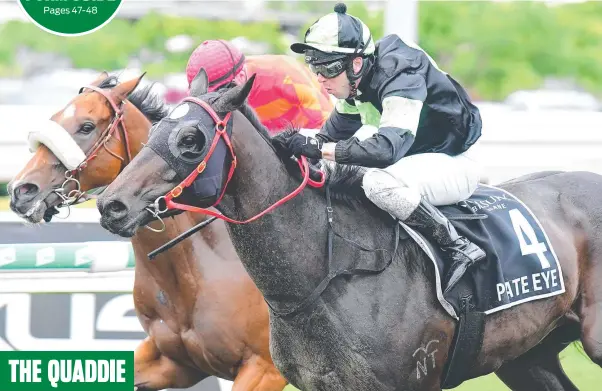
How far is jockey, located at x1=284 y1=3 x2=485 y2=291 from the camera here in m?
3.78

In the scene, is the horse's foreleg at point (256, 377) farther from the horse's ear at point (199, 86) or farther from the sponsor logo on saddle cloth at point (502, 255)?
the horse's ear at point (199, 86)

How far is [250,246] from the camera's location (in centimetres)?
373

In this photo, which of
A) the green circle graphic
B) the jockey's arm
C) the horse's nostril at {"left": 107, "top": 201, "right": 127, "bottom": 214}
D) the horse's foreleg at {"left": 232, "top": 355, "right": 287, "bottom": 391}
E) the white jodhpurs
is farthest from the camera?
the green circle graphic

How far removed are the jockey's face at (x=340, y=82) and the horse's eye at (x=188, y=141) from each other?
715mm

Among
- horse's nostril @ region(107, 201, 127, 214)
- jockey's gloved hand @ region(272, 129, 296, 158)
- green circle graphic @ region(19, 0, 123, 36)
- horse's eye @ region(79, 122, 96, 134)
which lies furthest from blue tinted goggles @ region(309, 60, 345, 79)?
green circle graphic @ region(19, 0, 123, 36)

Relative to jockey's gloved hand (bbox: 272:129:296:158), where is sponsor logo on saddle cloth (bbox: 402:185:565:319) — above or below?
below

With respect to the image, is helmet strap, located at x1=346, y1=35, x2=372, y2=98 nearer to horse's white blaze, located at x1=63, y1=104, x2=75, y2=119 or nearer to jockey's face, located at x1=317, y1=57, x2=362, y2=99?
jockey's face, located at x1=317, y1=57, x2=362, y2=99

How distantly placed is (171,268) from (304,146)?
4.36 ft

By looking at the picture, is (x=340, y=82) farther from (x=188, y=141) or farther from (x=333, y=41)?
(x=188, y=141)

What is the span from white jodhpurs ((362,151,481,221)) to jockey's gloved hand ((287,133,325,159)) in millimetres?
278

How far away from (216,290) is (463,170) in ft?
4.19

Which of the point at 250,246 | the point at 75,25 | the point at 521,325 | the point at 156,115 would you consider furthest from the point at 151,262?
the point at 75,25

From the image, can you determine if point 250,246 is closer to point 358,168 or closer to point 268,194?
point 268,194

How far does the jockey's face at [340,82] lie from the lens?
3.99 meters
